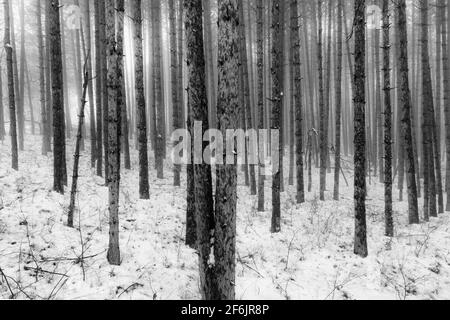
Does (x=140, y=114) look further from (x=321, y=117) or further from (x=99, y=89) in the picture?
(x=321, y=117)

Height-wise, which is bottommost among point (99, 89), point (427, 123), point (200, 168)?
point (200, 168)

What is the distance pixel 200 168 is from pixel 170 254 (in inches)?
102

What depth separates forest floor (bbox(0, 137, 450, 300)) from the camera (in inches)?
193

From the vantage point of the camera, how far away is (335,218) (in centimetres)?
1038

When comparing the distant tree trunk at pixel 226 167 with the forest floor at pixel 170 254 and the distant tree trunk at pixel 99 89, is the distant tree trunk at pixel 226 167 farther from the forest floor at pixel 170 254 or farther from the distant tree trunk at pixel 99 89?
the distant tree trunk at pixel 99 89

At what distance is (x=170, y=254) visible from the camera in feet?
20.3

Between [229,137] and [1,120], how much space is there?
20.7 m

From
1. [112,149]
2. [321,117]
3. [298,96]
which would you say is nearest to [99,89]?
[112,149]

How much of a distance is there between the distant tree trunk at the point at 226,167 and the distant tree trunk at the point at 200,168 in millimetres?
142

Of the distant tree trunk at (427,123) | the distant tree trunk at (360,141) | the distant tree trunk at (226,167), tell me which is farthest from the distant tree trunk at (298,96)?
the distant tree trunk at (226,167)

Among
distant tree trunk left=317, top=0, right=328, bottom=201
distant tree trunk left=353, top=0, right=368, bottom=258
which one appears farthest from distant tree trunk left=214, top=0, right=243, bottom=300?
distant tree trunk left=317, top=0, right=328, bottom=201

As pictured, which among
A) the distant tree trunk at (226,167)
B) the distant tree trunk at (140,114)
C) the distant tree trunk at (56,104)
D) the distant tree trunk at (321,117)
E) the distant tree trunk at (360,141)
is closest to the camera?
the distant tree trunk at (226,167)

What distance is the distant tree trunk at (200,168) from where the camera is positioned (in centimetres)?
432
